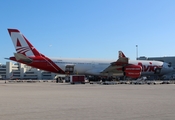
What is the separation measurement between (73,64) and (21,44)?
35.8 ft

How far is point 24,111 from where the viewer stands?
12297 mm

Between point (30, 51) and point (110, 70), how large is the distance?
53.1ft

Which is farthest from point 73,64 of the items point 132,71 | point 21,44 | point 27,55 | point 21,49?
point 132,71

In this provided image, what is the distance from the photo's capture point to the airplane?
164ft

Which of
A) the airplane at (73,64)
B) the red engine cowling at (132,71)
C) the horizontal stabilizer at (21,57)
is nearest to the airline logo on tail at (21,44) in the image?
the airplane at (73,64)

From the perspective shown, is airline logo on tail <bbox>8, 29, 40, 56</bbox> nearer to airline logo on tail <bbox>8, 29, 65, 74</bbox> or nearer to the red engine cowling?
airline logo on tail <bbox>8, 29, 65, 74</bbox>

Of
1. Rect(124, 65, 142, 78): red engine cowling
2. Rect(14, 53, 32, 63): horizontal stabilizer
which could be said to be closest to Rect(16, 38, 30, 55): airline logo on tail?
Rect(14, 53, 32, 63): horizontal stabilizer

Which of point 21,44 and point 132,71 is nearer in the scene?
point 21,44

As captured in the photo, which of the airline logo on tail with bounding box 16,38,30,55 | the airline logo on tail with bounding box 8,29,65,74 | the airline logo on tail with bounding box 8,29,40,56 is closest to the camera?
the airline logo on tail with bounding box 8,29,65,74

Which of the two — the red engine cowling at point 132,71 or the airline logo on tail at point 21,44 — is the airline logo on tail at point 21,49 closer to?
the airline logo on tail at point 21,44

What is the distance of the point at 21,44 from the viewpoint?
50188 millimetres

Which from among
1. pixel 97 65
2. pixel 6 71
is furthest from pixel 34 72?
pixel 97 65

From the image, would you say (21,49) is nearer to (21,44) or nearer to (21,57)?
(21,44)

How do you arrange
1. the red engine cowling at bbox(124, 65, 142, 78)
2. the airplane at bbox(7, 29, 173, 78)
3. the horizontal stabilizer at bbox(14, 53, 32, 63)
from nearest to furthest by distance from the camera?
the horizontal stabilizer at bbox(14, 53, 32, 63), the airplane at bbox(7, 29, 173, 78), the red engine cowling at bbox(124, 65, 142, 78)
